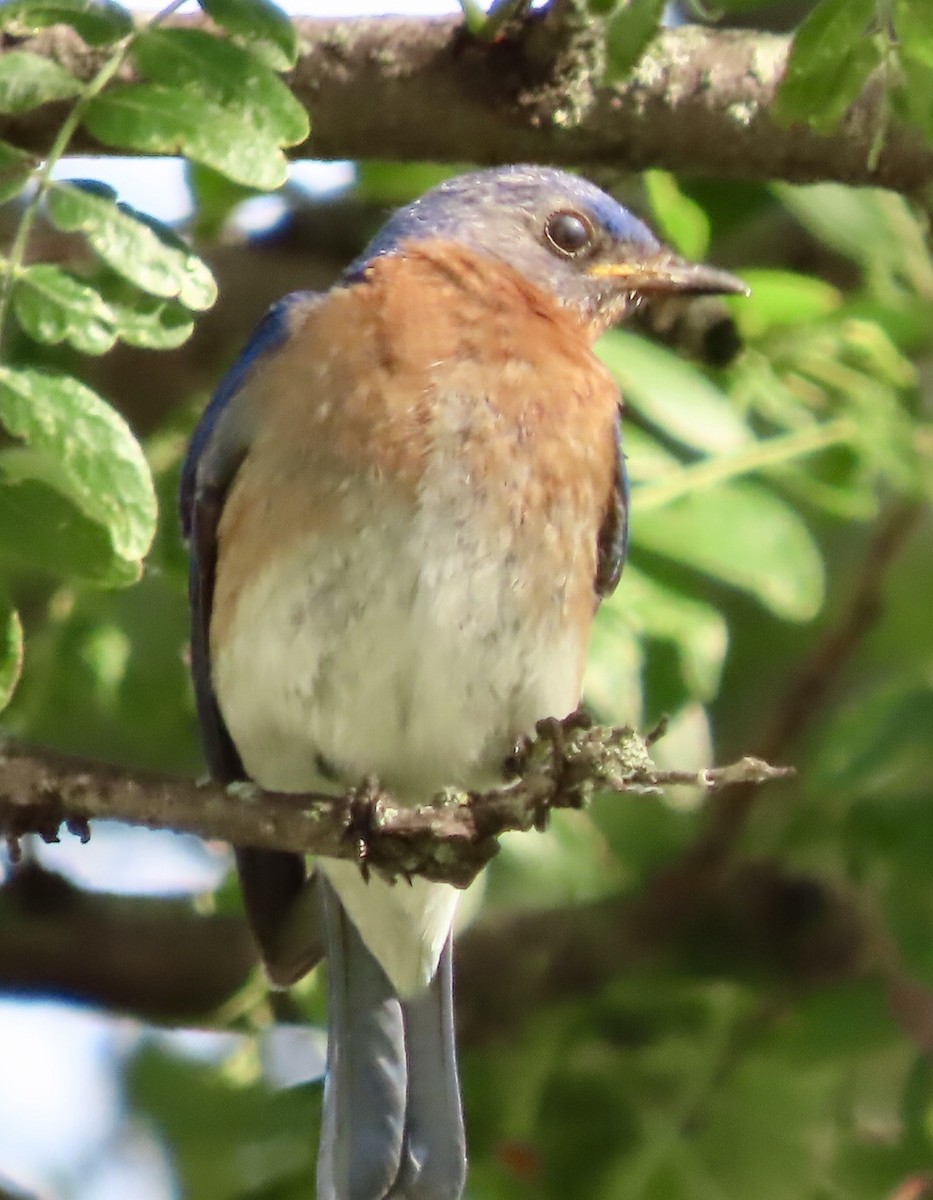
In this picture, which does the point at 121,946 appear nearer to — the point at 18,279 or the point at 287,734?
the point at 287,734

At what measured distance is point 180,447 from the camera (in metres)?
4.49

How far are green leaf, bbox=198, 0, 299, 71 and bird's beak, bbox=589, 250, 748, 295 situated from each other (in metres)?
1.35

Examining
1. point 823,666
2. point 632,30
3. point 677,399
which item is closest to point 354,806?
point 632,30

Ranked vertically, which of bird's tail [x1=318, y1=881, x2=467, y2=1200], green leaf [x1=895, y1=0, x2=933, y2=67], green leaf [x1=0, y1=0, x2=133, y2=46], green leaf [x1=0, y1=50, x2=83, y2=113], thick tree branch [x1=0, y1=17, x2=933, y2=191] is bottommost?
bird's tail [x1=318, y1=881, x2=467, y2=1200]

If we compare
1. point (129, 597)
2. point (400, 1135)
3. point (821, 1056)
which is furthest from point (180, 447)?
point (821, 1056)

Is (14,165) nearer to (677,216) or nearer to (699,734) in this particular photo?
(677,216)

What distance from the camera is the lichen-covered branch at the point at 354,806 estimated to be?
2.88 metres

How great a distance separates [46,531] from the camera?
9.48 ft

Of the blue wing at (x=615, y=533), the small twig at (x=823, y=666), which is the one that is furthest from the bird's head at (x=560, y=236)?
the small twig at (x=823, y=666)

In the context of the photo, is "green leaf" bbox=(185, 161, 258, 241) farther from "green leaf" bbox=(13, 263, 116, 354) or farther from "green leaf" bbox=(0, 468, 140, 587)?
"green leaf" bbox=(0, 468, 140, 587)

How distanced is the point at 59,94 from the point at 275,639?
3.39ft

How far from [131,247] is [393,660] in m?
0.94

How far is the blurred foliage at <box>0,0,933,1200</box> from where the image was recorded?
13.5ft

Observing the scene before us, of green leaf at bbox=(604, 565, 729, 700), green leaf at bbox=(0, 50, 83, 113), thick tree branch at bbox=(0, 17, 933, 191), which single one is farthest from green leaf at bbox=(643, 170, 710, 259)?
green leaf at bbox=(0, 50, 83, 113)
